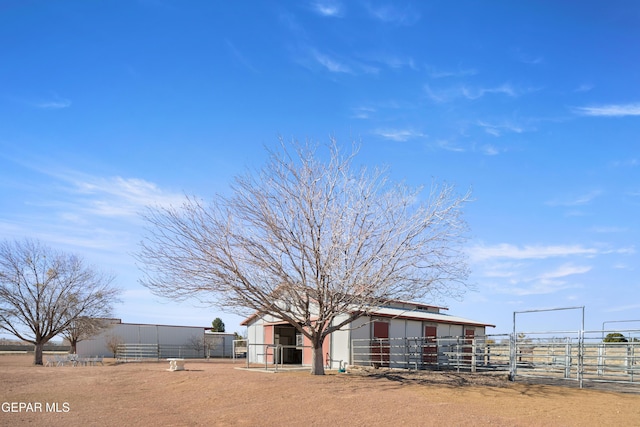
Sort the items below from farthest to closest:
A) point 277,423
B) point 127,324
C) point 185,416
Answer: point 127,324 < point 185,416 < point 277,423

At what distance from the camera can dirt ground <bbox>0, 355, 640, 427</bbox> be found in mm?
11883

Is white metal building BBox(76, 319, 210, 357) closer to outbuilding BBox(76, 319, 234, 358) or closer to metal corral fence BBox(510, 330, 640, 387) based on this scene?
outbuilding BBox(76, 319, 234, 358)

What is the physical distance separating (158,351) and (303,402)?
116 feet

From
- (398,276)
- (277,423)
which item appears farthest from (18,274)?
(277,423)

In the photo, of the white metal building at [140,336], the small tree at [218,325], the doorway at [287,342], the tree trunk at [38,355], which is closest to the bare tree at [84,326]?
the tree trunk at [38,355]

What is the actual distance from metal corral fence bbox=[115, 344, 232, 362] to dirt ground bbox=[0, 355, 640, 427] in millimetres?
27720

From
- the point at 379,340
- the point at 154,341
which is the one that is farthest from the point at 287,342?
the point at 154,341

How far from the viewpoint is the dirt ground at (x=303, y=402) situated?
39.0 feet

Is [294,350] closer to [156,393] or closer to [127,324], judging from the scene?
[156,393]

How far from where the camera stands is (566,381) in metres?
19.0

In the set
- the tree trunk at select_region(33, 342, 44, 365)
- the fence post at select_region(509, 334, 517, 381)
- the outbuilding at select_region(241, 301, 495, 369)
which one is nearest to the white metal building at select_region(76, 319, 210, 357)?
the tree trunk at select_region(33, 342, 44, 365)

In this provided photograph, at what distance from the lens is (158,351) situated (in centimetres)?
4603

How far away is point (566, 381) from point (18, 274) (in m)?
32.0

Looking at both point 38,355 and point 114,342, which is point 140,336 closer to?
point 114,342
